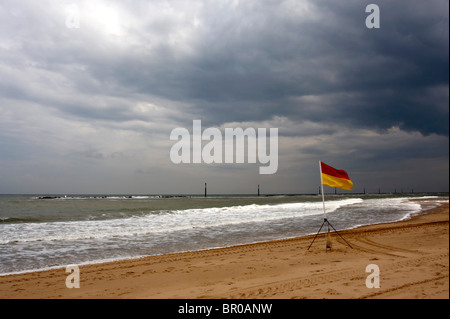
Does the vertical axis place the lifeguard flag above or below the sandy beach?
above

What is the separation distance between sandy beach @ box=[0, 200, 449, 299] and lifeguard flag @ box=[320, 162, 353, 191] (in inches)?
90.8

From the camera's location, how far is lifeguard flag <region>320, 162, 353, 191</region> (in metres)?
10.3

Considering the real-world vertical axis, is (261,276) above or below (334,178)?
below

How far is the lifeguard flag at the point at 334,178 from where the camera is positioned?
10.3m

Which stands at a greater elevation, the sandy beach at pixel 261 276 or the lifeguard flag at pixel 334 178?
the lifeguard flag at pixel 334 178

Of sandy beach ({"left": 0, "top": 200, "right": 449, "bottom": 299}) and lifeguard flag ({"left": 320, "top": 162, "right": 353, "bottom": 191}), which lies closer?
sandy beach ({"left": 0, "top": 200, "right": 449, "bottom": 299})

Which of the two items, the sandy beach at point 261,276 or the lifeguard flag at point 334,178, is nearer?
the sandy beach at point 261,276

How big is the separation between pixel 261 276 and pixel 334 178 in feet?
15.7

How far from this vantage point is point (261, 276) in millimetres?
7430

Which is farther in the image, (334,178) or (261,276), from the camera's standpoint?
(334,178)

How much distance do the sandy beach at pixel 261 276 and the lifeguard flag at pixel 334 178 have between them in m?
2.31
